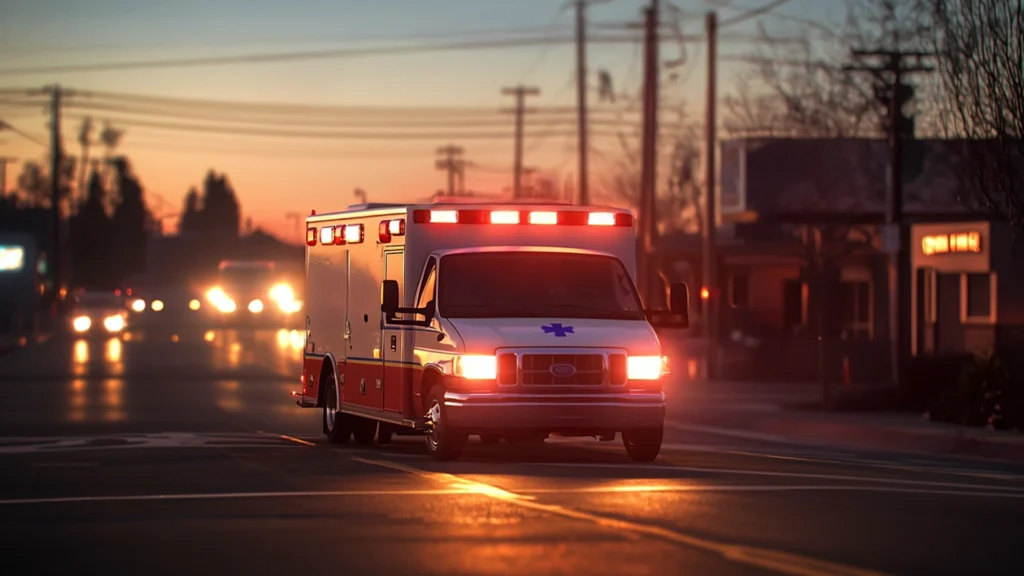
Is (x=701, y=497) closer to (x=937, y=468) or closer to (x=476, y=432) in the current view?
(x=476, y=432)

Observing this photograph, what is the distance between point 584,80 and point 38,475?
1585 inches

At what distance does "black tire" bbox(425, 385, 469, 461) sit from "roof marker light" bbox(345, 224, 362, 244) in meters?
2.83

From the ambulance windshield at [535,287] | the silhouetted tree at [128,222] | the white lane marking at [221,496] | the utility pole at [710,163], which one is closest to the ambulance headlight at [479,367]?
the ambulance windshield at [535,287]

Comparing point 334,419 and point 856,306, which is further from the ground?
point 856,306

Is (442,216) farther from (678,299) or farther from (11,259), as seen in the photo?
(11,259)

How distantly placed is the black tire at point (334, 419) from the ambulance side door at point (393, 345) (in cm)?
180

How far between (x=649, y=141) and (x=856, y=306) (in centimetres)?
3130

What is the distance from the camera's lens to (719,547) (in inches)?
418

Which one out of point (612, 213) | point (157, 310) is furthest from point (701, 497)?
point (157, 310)

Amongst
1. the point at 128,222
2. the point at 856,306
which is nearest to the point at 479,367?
the point at 856,306

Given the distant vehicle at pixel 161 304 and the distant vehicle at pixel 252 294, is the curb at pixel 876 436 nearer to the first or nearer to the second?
the distant vehicle at pixel 252 294

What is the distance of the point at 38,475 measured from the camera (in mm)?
15297

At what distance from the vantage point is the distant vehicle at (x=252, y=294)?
6688cm

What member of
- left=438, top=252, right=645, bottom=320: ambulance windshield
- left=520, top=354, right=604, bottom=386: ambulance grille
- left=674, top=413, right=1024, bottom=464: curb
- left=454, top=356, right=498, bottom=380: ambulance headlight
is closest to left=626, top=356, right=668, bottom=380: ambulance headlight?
left=520, top=354, right=604, bottom=386: ambulance grille
